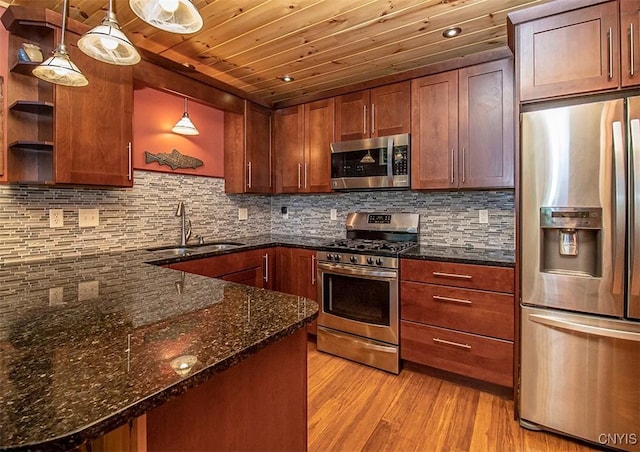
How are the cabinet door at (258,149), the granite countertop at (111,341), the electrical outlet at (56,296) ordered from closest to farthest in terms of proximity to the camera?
the granite countertop at (111,341)
the electrical outlet at (56,296)
the cabinet door at (258,149)

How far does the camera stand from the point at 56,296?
3.81ft

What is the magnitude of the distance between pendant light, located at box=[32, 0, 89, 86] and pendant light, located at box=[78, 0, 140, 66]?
0.09 meters

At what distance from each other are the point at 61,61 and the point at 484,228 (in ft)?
9.10

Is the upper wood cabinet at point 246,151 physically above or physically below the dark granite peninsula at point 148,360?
above

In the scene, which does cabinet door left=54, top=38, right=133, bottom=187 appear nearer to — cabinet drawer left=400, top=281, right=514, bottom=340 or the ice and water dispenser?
cabinet drawer left=400, top=281, right=514, bottom=340

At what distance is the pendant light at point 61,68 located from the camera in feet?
4.24

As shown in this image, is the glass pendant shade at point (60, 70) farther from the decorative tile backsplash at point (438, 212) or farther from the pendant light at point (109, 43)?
the decorative tile backsplash at point (438, 212)

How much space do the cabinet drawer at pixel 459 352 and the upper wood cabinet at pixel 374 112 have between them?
1.56 metres

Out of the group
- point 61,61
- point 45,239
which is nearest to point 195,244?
point 45,239

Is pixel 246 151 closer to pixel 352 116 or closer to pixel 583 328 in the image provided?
pixel 352 116

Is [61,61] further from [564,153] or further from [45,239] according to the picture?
[564,153]

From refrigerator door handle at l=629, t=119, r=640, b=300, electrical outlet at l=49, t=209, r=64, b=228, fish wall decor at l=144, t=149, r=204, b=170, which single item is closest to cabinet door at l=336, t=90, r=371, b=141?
fish wall decor at l=144, t=149, r=204, b=170

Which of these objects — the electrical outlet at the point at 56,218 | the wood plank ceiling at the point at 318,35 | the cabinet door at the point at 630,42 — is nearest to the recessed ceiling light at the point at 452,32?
the wood plank ceiling at the point at 318,35

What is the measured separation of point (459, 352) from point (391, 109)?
190 cm
